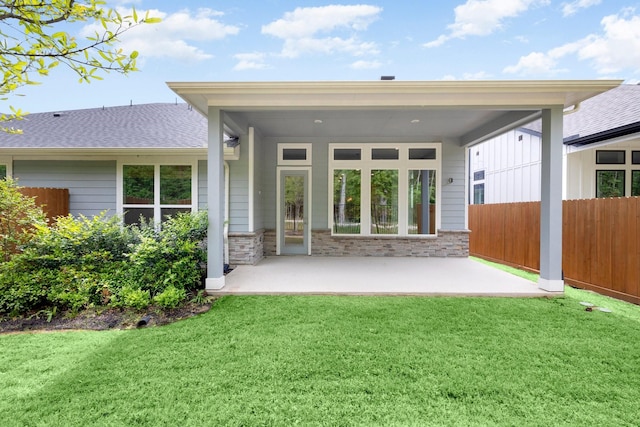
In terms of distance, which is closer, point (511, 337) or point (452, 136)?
point (511, 337)

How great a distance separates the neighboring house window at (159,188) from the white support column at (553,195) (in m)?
6.70

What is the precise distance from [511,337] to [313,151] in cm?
617

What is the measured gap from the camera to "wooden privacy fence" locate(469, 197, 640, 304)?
180 inches

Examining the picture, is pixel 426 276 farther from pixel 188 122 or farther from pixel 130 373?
pixel 188 122

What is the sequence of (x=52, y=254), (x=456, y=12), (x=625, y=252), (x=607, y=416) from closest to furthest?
1. (x=607, y=416)
2. (x=52, y=254)
3. (x=625, y=252)
4. (x=456, y=12)

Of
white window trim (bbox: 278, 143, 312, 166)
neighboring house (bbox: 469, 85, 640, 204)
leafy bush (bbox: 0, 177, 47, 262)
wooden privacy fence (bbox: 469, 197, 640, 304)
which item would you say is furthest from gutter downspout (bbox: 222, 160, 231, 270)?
neighboring house (bbox: 469, 85, 640, 204)

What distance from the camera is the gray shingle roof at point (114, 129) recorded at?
6.69 meters

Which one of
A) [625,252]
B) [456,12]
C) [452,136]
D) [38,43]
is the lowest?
[625,252]

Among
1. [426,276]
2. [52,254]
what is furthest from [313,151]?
[52,254]

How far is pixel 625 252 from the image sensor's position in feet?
15.2

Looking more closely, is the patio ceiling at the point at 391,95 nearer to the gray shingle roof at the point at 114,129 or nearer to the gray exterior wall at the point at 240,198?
the gray exterior wall at the point at 240,198

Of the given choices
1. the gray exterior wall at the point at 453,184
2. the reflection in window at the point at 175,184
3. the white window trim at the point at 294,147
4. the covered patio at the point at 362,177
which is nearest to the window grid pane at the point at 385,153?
the covered patio at the point at 362,177

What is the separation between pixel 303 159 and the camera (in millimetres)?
8188

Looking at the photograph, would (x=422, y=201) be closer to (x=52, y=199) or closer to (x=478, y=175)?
(x=478, y=175)
